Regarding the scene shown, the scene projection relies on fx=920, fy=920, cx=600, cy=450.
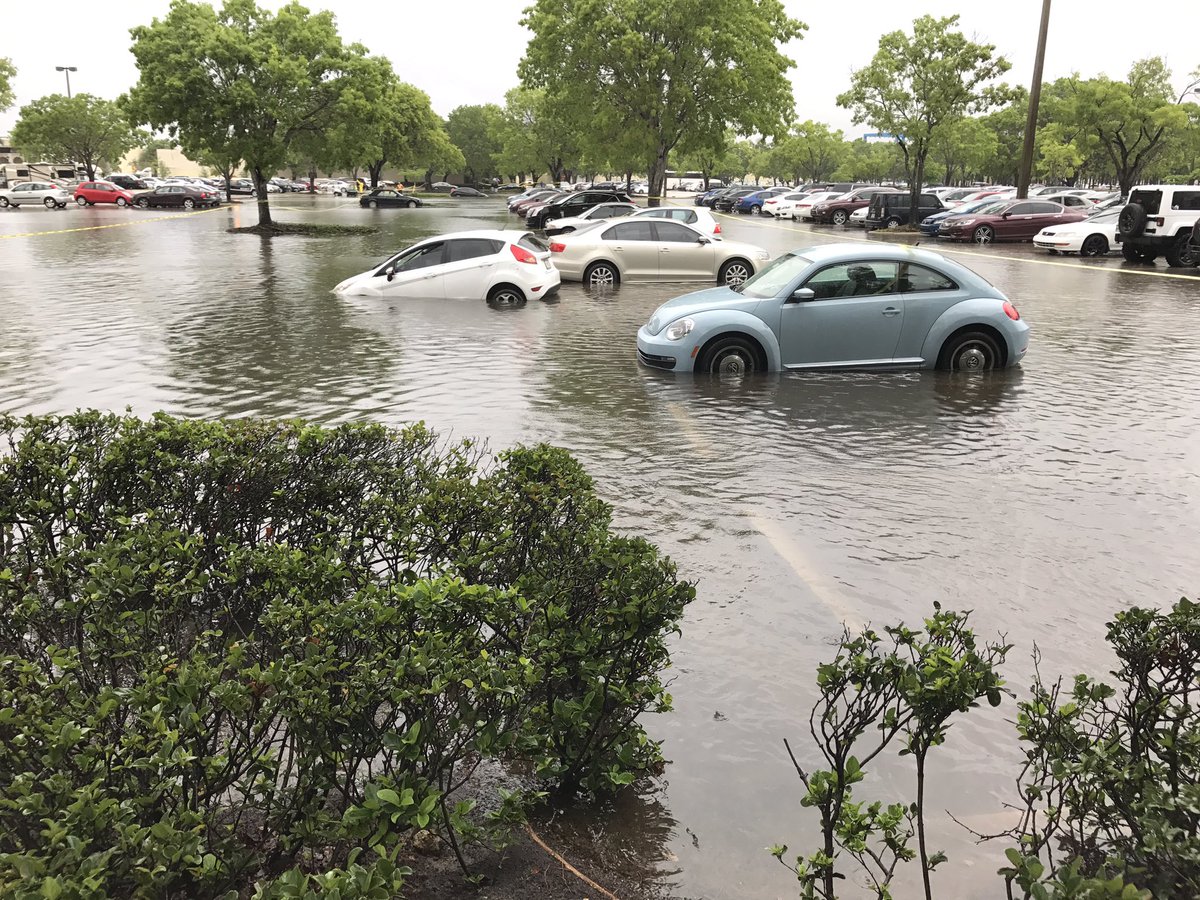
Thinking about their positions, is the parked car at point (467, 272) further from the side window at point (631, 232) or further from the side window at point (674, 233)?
the side window at point (674, 233)

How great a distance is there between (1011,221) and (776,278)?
1071 inches

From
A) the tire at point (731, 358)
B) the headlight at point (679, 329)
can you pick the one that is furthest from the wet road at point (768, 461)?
the headlight at point (679, 329)

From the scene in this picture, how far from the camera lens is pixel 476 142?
121 metres

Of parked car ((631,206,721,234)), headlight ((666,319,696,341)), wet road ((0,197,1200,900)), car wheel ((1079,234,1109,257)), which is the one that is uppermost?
parked car ((631,206,721,234))

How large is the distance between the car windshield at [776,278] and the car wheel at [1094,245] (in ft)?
70.8

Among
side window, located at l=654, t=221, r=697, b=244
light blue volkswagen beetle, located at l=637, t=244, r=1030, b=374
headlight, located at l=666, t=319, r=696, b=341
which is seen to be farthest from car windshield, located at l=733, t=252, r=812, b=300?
side window, located at l=654, t=221, r=697, b=244

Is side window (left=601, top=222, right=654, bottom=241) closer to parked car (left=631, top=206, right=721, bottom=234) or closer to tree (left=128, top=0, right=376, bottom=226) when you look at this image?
parked car (left=631, top=206, right=721, bottom=234)

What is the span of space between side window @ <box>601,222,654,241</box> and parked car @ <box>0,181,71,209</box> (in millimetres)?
51001

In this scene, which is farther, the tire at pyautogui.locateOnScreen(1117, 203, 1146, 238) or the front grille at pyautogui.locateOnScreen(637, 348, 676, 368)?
the tire at pyautogui.locateOnScreen(1117, 203, 1146, 238)

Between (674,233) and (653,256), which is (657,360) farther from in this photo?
(674,233)

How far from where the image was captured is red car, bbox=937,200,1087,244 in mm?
33844

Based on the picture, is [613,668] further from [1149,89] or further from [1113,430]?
[1149,89]

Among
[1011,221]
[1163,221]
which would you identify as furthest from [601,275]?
[1011,221]

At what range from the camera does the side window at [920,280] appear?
10.5m
